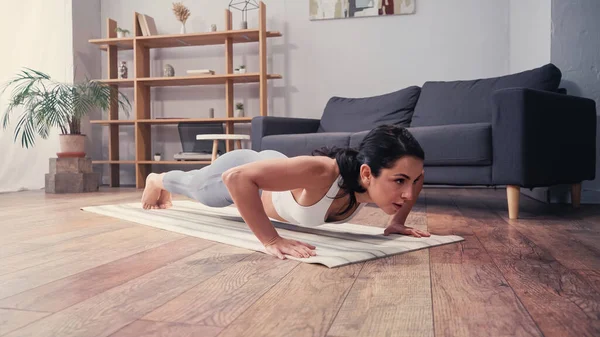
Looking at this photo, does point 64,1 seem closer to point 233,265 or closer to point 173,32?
point 173,32

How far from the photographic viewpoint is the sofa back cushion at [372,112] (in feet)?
12.6

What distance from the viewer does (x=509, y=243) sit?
175cm

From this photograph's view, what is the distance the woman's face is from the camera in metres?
1.42

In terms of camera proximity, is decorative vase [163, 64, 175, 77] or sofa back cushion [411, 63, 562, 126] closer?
sofa back cushion [411, 63, 562, 126]

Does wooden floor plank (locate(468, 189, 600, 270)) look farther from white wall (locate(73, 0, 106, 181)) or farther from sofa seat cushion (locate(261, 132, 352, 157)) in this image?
white wall (locate(73, 0, 106, 181))

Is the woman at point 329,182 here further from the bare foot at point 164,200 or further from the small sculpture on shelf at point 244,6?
the small sculpture on shelf at point 244,6

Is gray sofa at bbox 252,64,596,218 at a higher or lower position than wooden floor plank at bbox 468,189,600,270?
higher

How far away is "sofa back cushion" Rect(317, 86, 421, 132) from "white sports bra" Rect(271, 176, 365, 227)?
6.90ft

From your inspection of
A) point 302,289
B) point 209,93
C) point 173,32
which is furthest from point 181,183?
point 173,32

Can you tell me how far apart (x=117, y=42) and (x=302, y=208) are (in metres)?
4.05

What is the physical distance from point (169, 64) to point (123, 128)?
0.89 metres

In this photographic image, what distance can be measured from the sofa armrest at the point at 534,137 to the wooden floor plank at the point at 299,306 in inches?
55.7

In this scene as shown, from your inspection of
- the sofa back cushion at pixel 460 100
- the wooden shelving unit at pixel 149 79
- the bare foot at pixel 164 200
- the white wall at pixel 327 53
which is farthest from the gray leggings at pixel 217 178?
the white wall at pixel 327 53

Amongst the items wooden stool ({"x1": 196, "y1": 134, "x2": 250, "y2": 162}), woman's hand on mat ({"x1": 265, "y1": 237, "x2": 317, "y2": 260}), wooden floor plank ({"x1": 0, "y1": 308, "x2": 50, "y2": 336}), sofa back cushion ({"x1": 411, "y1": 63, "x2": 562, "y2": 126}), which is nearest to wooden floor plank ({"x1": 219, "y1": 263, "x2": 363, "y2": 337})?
woman's hand on mat ({"x1": 265, "y1": 237, "x2": 317, "y2": 260})
